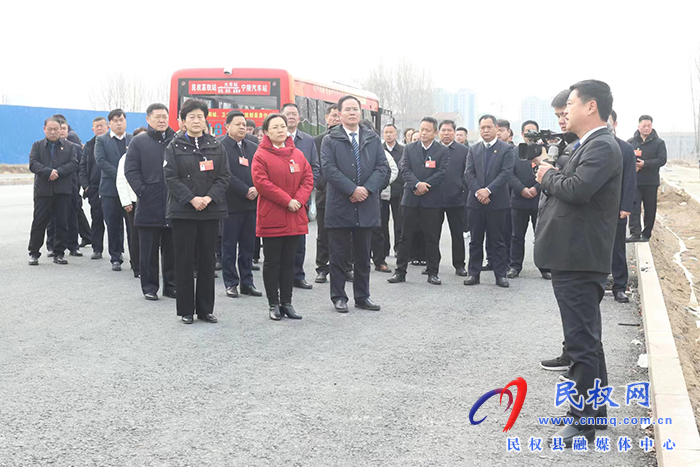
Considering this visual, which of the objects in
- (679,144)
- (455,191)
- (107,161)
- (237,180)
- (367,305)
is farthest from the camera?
(679,144)

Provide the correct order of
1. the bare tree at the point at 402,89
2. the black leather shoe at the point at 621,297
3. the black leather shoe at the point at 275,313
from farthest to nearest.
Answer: the bare tree at the point at 402,89
the black leather shoe at the point at 621,297
the black leather shoe at the point at 275,313

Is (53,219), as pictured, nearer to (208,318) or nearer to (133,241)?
(133,241)

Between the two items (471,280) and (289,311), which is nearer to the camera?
(289,311)

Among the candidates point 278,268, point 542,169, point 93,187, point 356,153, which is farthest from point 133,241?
point 542,169

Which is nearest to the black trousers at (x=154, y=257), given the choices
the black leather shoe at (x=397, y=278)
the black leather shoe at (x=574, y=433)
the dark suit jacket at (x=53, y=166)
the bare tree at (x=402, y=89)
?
the black leather shoe at (x=397, y=278)

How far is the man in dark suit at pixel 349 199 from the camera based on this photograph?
7781 mm

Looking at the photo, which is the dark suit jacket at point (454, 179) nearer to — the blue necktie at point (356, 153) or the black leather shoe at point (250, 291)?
the blue necktie at point (356, 153)

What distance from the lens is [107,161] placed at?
33.0 ft

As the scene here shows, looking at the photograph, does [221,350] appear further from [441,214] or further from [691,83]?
[691,83]

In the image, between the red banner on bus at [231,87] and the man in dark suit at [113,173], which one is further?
the red banner on bus at [231,87]

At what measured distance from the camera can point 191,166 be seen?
7105 millimetres

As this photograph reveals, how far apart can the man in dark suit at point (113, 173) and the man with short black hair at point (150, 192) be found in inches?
70.4

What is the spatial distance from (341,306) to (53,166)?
5.19 m

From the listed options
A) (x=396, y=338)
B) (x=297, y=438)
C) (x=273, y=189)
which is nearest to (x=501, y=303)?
(x=396, y=338)
